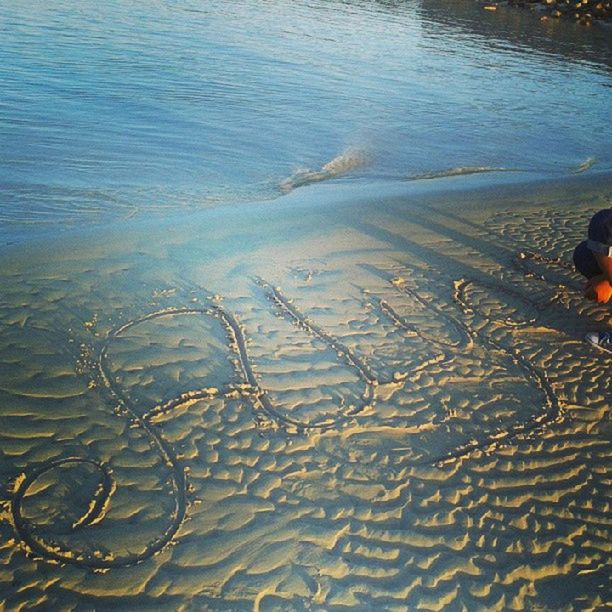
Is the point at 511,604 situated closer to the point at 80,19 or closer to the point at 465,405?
the point at 465,405

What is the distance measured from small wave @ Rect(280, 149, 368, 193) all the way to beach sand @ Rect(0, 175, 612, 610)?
2436 millimetres

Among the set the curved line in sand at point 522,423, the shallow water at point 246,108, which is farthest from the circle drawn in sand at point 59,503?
the shallow water at point 246,108

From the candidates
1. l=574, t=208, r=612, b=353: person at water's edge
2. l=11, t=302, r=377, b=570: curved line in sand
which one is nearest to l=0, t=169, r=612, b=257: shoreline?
l=11, t=302, r=377, b=570: curved line in sand

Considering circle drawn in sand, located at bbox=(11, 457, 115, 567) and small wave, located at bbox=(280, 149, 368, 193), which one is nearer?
circle drawn in sand, located at bbox=(11, 457, 115, 567)

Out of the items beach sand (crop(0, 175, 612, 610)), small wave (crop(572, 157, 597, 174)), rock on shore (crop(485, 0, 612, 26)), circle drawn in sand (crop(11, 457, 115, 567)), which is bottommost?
circle drawn in sand (crop(11, 457, 115, 567))

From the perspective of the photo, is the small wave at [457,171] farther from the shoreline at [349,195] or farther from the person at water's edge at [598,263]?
the person at water's edge at [598,263]

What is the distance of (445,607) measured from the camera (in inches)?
133

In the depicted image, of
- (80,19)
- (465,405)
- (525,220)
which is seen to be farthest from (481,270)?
(80,19)

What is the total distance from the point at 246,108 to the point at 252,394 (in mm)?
9533

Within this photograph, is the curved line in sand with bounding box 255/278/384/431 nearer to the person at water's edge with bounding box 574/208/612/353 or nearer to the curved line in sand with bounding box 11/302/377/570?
the curved line in sand with bounding box 11/302/377/570

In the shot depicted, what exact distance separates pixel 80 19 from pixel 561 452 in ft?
66.7

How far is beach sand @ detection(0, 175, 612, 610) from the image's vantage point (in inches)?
136

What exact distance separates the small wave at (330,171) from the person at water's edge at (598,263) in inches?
176

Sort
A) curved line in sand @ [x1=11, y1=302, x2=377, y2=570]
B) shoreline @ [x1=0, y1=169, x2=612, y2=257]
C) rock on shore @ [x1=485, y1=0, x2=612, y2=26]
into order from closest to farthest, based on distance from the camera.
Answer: curved line in sand @ [x1=11, y1=302, x2=377, y2=570] < shoreline @ [x1=0, y1=169, x2=612, y2=257] < rock on shore @ [x1=485, y1=0, x2=612, y2=26]
